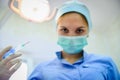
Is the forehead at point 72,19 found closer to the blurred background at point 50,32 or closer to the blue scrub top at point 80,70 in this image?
the blue scrub top at point 80,70

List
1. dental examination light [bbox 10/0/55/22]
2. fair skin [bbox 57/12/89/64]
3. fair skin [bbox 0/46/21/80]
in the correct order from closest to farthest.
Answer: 1. fair skin [bbox 0/46/21/80]
2. fair skin [bbox 57/12/89/64]
3. dental examination light [bbox 10/0/55/22]

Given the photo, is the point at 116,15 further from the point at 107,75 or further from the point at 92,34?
the point at 107,75

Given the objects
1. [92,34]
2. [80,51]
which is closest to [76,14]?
[80,51]

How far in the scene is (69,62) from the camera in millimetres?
1133

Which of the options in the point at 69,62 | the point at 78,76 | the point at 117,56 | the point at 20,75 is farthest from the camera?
the point at 117,56

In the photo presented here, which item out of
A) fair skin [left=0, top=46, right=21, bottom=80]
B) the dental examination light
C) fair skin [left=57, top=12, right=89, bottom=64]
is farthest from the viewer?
the dental examination light

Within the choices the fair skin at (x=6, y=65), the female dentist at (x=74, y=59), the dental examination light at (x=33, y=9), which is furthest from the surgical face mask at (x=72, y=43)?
the dental examination light at (x=33, y=9)

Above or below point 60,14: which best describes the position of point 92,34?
below

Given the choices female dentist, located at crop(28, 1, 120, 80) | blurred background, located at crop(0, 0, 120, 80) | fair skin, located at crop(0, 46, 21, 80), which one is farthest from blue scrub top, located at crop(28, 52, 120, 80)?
blurred background, located at crop(0, 0, 120, 80)

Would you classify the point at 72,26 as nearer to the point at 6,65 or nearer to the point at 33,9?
the point at 6,65

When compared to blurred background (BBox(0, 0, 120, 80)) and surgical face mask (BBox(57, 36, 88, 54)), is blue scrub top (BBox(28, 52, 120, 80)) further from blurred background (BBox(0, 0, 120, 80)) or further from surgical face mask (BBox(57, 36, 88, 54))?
blurred background (BBox(0, 0, 120, 80))

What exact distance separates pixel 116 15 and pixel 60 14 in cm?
71

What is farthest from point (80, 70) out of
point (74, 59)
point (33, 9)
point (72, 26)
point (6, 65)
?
point (33, 9)

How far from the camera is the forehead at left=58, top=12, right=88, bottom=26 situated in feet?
3.66
